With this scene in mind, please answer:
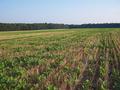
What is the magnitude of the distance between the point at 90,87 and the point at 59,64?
481 centimetres

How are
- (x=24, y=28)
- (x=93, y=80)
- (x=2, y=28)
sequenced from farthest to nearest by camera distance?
(x=24, y=28) → (x=2, y=28) → (x=93, y=80)

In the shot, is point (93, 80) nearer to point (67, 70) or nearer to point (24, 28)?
point (67, 70)

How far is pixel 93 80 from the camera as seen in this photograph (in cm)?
1035

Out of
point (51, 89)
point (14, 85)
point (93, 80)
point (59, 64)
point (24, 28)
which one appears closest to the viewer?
point (51, 89)

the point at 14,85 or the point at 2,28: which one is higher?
the point at 14,85

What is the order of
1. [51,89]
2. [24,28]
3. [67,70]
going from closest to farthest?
[51,89], [67,70], [24,28]

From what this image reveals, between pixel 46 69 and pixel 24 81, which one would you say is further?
pixel 46 69

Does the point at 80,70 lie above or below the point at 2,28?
above

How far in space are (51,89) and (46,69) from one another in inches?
148

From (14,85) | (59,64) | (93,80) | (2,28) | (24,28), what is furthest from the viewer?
(24,28)

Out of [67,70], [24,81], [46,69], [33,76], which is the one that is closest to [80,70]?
[67,70]

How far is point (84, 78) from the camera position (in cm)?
1076

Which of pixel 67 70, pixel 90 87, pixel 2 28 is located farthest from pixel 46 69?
pixel 2 28

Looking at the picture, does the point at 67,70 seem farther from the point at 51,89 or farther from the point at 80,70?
the point at 51,89
